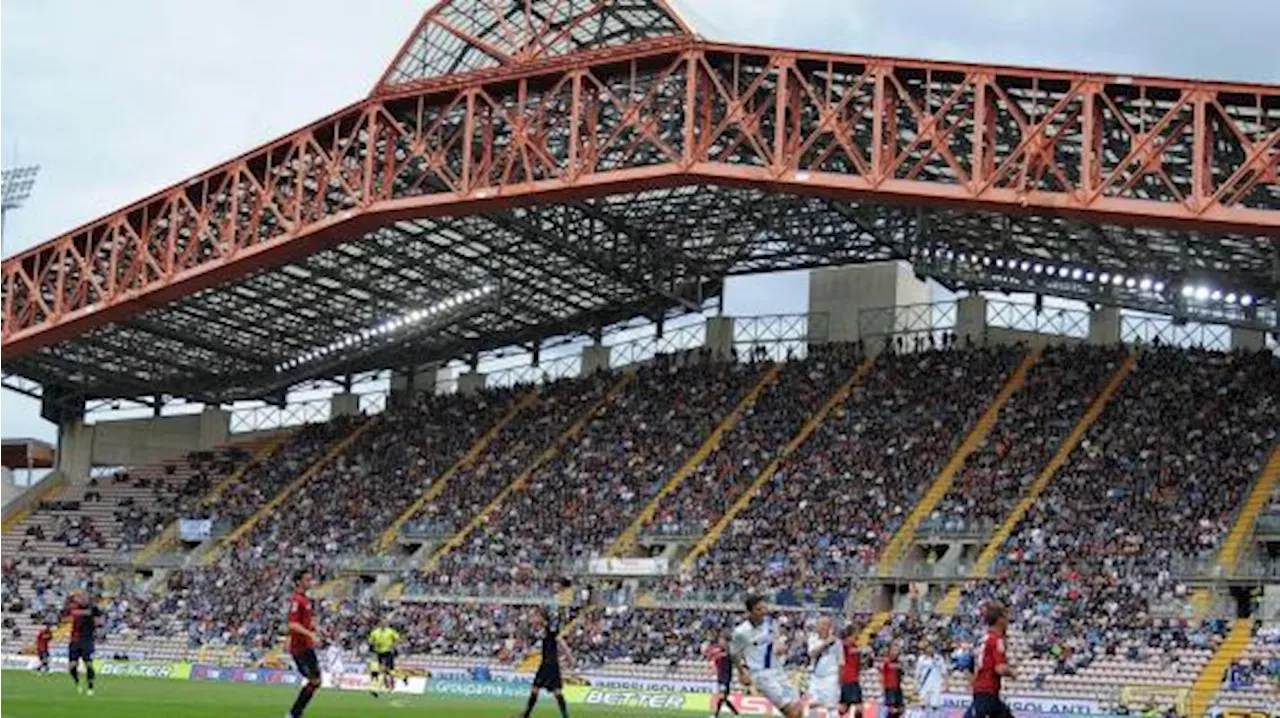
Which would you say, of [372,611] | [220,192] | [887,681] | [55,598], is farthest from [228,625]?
[887,681]

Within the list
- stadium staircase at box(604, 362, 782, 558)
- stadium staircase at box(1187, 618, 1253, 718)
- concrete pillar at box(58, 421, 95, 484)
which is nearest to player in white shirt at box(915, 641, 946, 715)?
stadium staircase at box(1187, 618, 1253, 718)

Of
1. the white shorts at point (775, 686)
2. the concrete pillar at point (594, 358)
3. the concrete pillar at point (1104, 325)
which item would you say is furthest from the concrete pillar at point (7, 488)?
the white shorts at point (775, 686)

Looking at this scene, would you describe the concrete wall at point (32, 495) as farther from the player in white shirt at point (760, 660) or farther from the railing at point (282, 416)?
the player in white shirt at point (760, 660)

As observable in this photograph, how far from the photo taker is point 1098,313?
235 feet

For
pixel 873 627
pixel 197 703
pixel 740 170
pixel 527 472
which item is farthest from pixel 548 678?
pixel 527 472

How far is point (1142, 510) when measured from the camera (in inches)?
2303

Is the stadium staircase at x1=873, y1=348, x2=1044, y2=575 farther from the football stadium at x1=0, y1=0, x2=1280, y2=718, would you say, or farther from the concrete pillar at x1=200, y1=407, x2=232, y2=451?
the concrete pillar at x1=200, y1=407, x2=232, y2=451

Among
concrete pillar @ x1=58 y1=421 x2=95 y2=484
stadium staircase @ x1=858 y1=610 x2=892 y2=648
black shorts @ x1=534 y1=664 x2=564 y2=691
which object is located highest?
concrete pillar @ x1=58 y1=421 x2=95 y2=484

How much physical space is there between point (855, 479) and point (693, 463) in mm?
7640

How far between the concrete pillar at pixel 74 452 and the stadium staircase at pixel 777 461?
121 feet

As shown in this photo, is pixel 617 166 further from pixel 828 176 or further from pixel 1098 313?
pixel 1098 313

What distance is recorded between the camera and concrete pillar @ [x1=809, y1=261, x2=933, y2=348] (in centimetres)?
7581

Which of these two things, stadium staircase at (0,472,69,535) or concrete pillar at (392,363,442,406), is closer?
stadium staircase at (0,472,69,535)

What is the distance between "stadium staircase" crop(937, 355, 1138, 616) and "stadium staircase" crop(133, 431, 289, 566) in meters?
36.8
